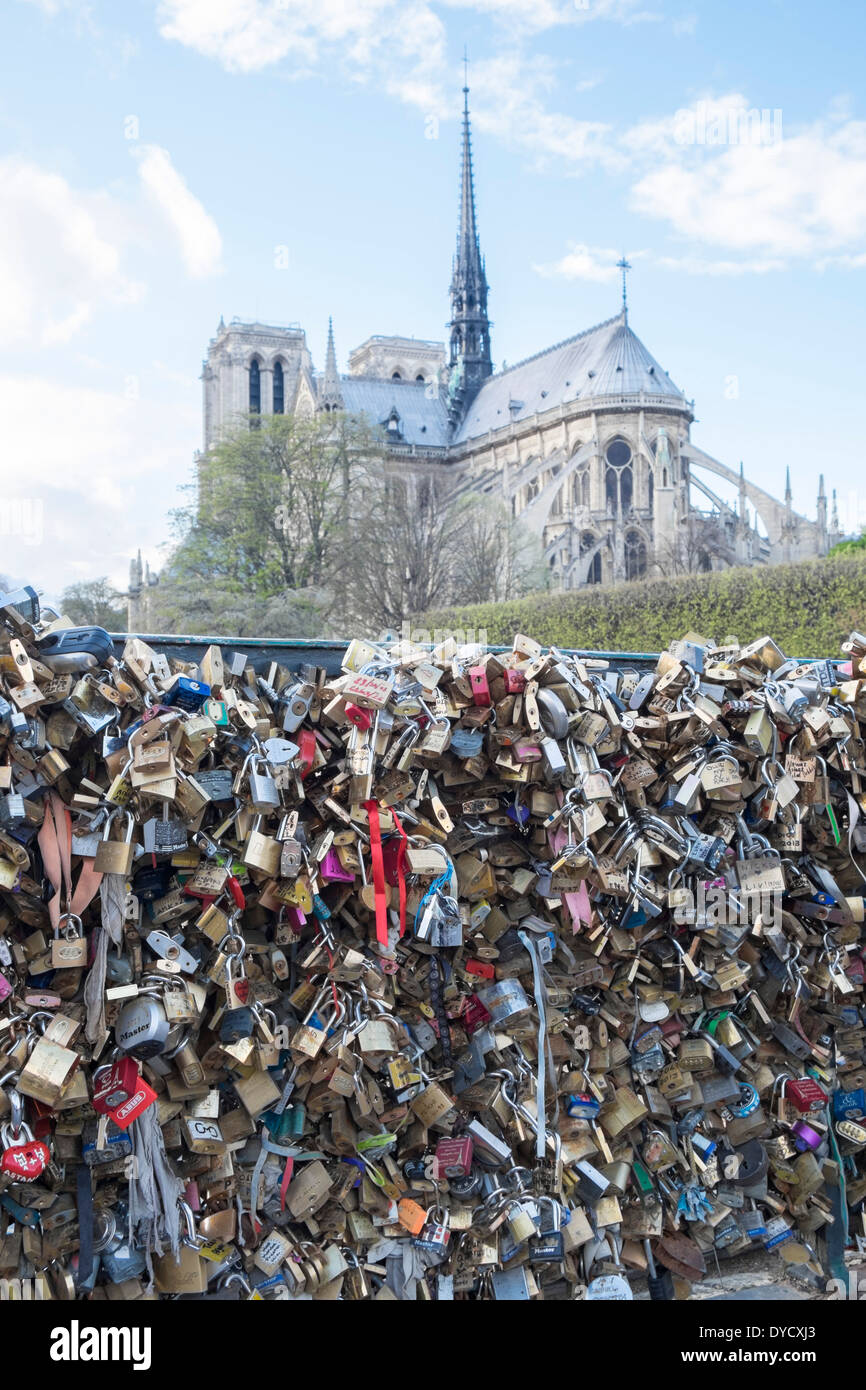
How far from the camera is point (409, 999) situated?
3.88m

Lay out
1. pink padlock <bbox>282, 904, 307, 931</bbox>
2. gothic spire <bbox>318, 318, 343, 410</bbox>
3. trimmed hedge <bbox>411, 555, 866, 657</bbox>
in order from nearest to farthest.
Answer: pink padlock <bbox>282, 904, 307, 931</bbox> < trimmed hedge <bbox>411, 555, 866, 657</bbox> < gothic spire <bbox>318, 318, 343, 410</bbox>

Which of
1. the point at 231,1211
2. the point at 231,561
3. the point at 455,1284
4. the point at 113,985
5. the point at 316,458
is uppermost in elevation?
the point at 316,458

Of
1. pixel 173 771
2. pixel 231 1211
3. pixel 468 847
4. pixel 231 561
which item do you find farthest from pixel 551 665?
pixel 231 561

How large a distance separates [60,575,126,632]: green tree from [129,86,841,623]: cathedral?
1.78m

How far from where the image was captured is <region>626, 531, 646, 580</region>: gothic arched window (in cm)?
5462

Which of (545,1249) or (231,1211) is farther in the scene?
(545,1249)

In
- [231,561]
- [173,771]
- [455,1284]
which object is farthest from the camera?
[231,561]

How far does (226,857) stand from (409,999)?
0.82 metres

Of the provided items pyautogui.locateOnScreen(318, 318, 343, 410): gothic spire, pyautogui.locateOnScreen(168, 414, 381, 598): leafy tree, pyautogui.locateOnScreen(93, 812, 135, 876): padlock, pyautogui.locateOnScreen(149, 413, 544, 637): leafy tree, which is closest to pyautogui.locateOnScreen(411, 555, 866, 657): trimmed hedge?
pyautogui.locateOnScreen(149, 413, 544, 637): leafy tree

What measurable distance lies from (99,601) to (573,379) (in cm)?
3019

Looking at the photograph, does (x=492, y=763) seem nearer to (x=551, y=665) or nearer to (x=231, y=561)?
(x=551, y=665)

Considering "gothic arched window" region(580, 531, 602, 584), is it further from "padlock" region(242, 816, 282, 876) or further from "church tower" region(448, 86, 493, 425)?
"padlock" region(242, 816, 282, 876)

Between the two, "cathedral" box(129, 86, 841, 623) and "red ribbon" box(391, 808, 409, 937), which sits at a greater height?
"cathedral" box(129, 86, 841, 623)

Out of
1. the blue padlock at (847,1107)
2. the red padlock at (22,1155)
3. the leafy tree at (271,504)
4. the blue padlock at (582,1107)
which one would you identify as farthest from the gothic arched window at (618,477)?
the red padlock at (22,1155)
